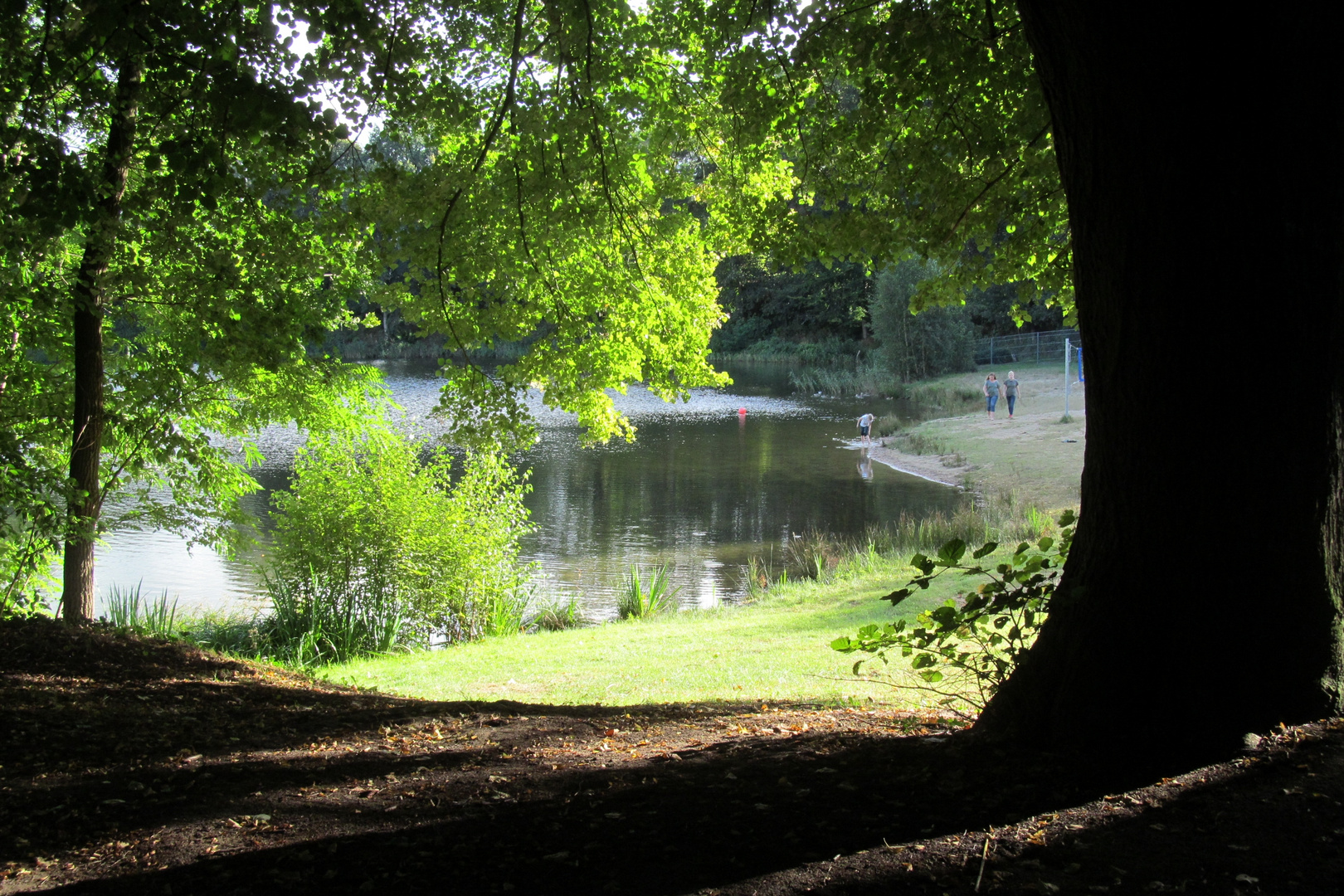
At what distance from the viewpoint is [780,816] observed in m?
3.12

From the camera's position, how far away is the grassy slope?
21.4m

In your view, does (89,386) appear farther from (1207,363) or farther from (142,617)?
(1207,363)

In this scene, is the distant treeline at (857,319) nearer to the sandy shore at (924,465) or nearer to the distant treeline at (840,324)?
the distant treeline at (840,324)

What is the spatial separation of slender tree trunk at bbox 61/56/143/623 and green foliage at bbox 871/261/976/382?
41863 millimetres

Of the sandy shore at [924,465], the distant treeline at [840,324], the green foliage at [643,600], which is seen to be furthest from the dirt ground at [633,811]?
the distant treeline at [840,324]

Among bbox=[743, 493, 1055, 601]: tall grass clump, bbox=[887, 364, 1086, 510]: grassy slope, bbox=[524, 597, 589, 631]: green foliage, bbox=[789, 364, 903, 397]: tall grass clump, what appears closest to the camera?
bbox=[524, 597, 589, 631]: green foliage

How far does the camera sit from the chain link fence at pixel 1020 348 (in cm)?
5094

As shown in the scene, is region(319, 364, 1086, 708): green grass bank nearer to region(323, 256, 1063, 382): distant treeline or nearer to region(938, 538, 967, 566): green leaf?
region(938, 538, 967, 566): green leaf

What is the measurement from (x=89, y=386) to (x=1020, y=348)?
51.3m

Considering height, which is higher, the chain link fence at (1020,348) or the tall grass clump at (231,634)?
the chain link fence at (1020,348)

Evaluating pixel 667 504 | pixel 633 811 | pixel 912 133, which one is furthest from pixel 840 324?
pixel 633 811

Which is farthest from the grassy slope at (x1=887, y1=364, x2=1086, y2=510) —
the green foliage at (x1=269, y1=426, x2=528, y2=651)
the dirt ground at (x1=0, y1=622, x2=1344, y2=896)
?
the dirt ground at (x1=0, y1=622, x2=1344, y2=896)

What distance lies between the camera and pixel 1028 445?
2658 centimetres

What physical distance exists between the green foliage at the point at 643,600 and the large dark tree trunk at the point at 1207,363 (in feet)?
33.8
